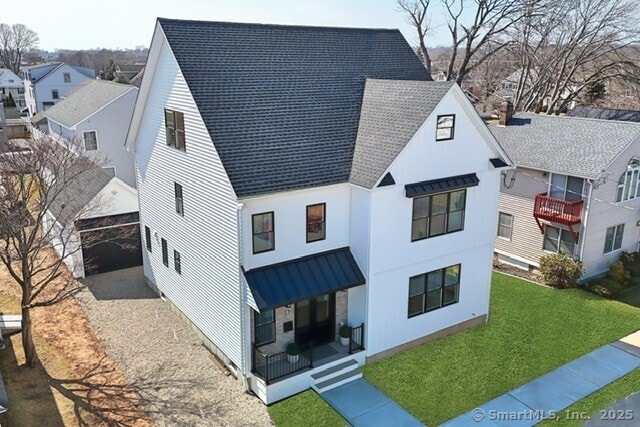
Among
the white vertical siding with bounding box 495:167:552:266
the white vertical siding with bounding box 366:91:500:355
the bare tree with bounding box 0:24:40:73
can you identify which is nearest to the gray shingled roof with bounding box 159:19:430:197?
the white vertical siding with bounding box 366:91:500:355

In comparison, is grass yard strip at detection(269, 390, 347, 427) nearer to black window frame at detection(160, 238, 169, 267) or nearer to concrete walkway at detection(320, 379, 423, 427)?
concrete walkway at detection(320, 379, 423, 427)

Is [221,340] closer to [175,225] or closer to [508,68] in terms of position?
[175,225]

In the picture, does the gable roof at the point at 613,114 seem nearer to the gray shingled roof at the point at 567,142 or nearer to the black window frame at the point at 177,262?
the gray shingled roof at the point at 567,142

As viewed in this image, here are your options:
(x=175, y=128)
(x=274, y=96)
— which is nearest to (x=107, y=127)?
(x=175, y=128)

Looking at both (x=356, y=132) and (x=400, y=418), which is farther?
(x=356, y=132)

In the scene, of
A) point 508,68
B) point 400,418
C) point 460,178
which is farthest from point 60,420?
point 508,68

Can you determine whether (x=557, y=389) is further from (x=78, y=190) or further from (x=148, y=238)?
(x=78, y=190)
